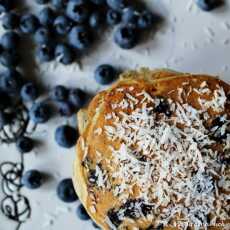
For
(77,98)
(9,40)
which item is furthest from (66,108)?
(9,40)

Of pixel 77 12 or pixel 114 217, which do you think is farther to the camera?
pixel 77 12

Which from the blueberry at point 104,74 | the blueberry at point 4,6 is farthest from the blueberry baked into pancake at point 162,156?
the blueberry at point 4,6

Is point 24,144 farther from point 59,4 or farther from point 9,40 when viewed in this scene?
point 59,4

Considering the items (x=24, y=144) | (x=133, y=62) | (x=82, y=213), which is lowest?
(x=82, y=213)

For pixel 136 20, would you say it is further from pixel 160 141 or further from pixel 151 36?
pixel 160 141

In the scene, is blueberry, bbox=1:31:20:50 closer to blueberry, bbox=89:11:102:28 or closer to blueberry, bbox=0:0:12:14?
blueberry, bbox=0:0:12:14

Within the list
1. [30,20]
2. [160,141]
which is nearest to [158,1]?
[30,20]

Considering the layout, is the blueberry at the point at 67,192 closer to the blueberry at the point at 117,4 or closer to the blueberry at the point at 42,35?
the blueberry at the point at 42,35

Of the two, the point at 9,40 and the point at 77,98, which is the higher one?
the point at 9,40
